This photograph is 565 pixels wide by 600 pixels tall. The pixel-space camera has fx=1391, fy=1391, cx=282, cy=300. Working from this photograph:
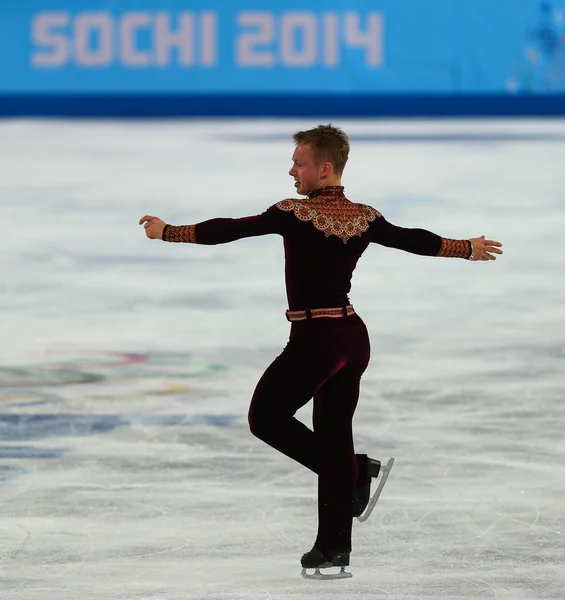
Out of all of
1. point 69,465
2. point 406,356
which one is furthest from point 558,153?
point 69,465

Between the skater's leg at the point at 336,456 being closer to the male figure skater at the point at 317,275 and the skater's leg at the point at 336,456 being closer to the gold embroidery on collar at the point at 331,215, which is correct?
the male figure skater at the point at 317,275

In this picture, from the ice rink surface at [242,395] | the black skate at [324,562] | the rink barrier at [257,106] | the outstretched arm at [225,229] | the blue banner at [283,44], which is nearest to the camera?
the outstretched arm at [225,229]

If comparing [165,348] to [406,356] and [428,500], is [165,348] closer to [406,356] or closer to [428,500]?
[406,356]

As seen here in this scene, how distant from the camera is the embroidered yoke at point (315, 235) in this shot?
120 inches

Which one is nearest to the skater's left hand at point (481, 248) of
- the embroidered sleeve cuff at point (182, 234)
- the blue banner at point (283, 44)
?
the embroidered sleeve cuff at point (182, 234)

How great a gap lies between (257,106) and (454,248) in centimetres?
1275

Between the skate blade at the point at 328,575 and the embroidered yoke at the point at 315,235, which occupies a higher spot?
the embroidered yoke at the point at 315,235

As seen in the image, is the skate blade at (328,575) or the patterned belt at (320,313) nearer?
the patterned belt at (320,313)

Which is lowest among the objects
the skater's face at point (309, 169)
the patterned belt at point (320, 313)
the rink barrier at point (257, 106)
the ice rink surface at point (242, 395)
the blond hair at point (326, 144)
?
the ice rink surface at point (242, 395)

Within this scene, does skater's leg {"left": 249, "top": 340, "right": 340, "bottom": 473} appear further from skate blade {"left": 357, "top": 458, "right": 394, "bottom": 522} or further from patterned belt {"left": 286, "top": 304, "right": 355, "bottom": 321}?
skate blade {"left": 357, "top": 458, "right": 394, "bottom": 522}

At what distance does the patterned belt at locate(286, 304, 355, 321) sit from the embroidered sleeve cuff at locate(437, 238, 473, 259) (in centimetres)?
28

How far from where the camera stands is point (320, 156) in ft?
10.1

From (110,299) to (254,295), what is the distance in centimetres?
79

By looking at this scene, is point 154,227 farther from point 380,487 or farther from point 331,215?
point 380,487
